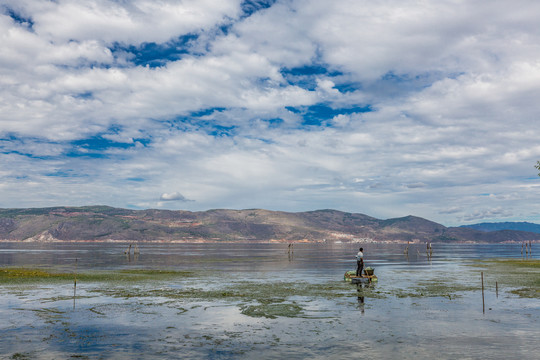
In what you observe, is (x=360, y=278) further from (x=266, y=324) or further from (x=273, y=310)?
(x=266, y=324)

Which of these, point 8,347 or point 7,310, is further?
point 7,310

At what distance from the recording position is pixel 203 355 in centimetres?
1778

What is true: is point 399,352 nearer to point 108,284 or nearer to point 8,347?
point 8,347

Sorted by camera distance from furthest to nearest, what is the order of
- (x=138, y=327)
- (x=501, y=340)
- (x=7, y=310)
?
(x=7, y=310)
(x=138, y=327)
(x=501, y=340)

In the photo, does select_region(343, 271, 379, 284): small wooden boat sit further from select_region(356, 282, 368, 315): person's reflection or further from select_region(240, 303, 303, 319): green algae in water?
select_region(240, 303, 303, 319): green algae in water

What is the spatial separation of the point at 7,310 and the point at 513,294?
3855cm

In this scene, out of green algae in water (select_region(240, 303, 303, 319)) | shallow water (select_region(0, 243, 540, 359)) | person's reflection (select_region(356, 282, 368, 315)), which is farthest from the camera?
person's reflection (select_region(356, 282, 368, 315))

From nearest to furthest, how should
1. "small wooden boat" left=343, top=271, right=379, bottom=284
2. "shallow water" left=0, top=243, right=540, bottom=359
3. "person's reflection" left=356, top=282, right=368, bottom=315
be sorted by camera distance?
"shallow water" left=0, top=243, right=540, bottom=359, "person's reflection" left=356, top=282, right=368, bottom=315, "small wooden boat" left=343, top=271, right=379, bottom=284

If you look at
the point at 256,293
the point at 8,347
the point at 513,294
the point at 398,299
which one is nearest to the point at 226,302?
the point at 256,293

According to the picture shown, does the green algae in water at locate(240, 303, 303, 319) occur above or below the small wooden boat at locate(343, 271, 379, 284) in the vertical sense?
above

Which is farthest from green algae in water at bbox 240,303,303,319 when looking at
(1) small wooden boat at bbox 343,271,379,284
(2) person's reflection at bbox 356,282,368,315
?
(1) small wooden boat at bbox 343,271,379,284

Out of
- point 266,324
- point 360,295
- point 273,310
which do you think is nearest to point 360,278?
point 360,295

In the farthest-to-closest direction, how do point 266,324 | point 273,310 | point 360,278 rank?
point 360,278 < point 273,310 < point 266,324

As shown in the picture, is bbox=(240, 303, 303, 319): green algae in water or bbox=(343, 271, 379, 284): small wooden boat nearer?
bbox=(240, 303, 303, 319): green algae in water
